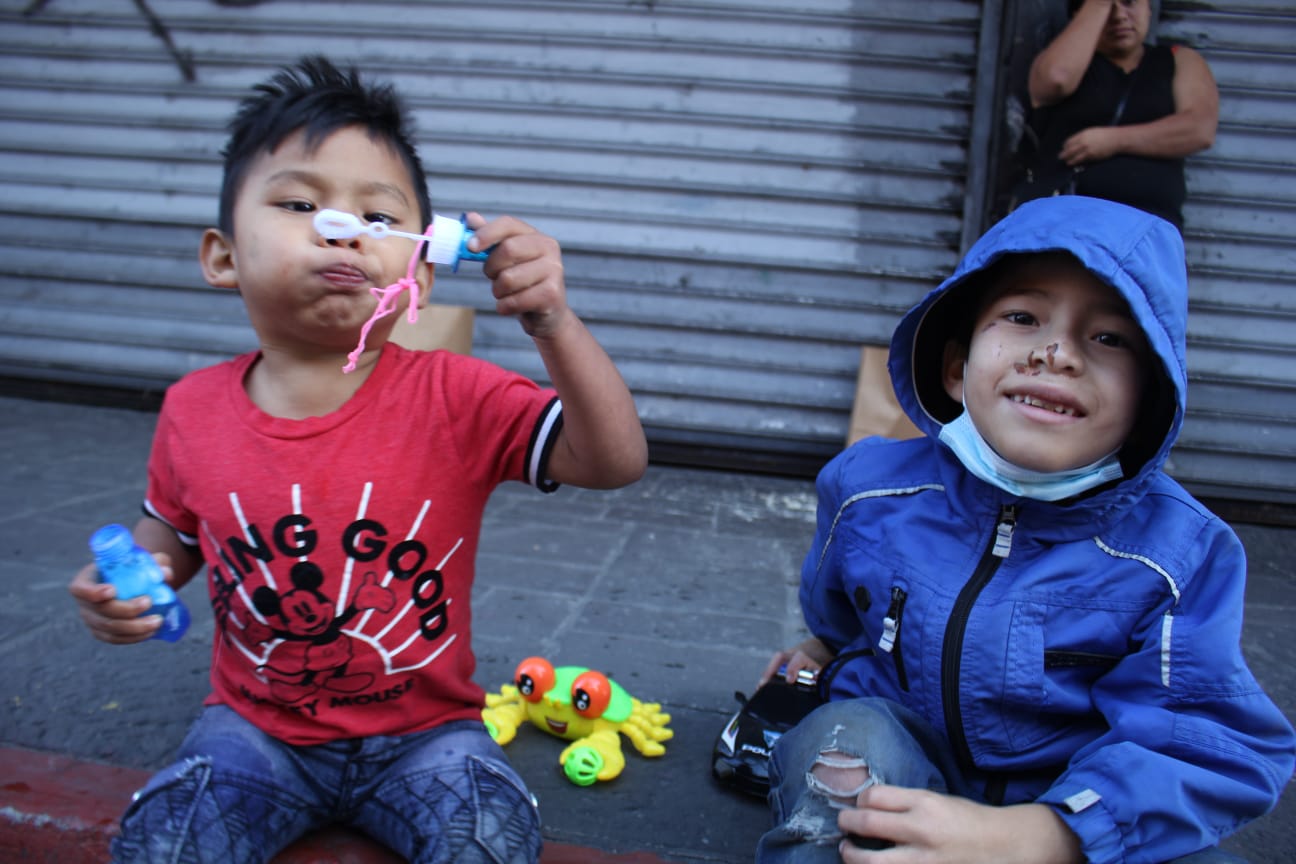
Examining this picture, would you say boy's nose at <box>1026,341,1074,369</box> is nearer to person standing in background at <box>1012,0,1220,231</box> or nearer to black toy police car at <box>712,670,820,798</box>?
black toy police car at <box>712,670,820,798</box>

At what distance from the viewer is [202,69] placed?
485 centimetres

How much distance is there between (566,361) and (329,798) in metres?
0.82

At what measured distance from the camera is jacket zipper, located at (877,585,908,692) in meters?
1.48

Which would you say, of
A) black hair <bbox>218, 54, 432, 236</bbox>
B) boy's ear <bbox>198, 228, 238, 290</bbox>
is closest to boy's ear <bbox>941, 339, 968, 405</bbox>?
black hair <bbox>218, 54, 432, 236</bbox>

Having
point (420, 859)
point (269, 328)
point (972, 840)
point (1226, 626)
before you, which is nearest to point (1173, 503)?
point (1226, 626)

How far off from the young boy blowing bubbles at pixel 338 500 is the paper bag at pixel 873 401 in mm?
2945

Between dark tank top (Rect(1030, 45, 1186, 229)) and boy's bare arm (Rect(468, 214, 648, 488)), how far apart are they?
2559mm

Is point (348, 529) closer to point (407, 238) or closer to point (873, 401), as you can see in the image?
point (407, 238)

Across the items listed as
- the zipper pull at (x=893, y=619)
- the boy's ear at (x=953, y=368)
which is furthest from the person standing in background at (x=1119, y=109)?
the zipper pull at (x=893, y=619)

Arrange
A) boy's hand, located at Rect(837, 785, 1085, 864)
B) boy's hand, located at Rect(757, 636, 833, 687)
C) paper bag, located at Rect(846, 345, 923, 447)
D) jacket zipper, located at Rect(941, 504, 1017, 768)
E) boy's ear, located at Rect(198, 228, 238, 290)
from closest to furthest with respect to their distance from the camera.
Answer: boy's hand, located at Rect(837, 785, 1085, 864), jacket zipper, located at Rect(941, 504, 1017, 768), boy's ear, located at Rect(198, 228, 238, 290), boy's hand, located at Rect(757, 636, 833, 687), paper bag, located at Rect(846, 345, 923, 447)

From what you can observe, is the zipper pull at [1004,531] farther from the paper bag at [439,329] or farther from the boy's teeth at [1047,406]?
the paper bag at [439,329]

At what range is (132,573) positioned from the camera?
137 centimetres

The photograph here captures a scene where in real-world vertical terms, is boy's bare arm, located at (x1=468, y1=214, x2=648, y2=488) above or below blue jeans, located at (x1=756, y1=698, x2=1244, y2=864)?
above

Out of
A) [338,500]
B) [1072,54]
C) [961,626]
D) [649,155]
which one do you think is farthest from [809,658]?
[649,155]
